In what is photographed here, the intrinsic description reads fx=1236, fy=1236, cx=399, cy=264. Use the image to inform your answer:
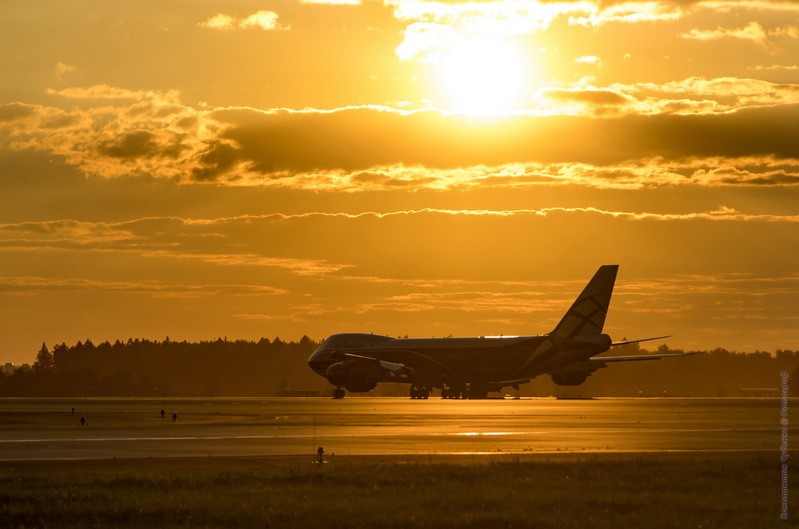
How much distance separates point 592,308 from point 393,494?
328ft

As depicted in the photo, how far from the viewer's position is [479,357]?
137 m

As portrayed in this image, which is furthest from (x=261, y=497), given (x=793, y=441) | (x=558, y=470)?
(x=793, y=441)

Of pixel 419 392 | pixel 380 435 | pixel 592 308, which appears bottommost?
pixel 380 435

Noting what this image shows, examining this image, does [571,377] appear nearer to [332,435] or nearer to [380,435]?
[380,435]

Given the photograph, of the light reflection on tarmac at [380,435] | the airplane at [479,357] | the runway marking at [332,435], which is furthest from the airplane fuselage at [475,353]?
the runway marking at [332,435]

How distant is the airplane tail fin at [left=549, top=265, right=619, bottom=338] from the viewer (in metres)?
130

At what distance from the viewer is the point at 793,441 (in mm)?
56312

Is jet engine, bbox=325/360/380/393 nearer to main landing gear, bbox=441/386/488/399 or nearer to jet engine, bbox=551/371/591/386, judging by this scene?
main landing gear, bbox=441/386/488/399

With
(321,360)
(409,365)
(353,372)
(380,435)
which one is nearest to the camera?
(380,435)

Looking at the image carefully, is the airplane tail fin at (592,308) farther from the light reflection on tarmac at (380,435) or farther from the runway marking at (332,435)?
the runway marking at (332,435)

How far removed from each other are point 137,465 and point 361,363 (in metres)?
106

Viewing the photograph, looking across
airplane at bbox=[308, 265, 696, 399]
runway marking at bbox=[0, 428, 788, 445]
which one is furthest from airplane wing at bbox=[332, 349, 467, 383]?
runway marking at bbox=[0, 428, 788, 445]

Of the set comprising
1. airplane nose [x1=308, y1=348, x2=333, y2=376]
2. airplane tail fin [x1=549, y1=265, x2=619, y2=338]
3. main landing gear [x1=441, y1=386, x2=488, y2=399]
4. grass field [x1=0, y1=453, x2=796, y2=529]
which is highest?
airplane tail fin [x1=549, y1=265, x2=619, y2=338]

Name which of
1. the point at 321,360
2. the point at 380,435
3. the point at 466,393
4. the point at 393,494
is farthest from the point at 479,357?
the point at 393,494
